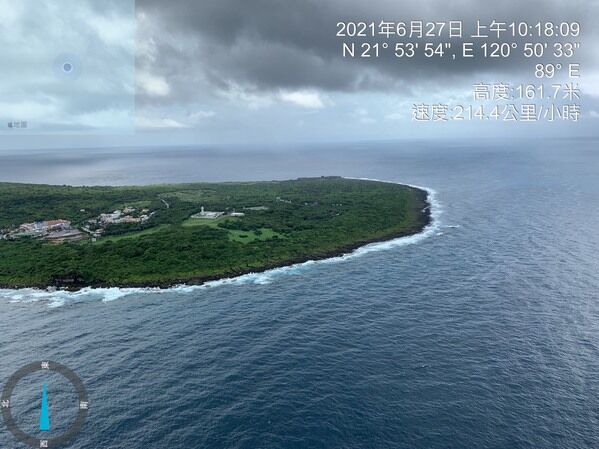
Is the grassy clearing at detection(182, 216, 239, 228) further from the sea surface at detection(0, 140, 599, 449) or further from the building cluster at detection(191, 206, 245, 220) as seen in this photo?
the sea surface at detection(0, 140, 599, 449)

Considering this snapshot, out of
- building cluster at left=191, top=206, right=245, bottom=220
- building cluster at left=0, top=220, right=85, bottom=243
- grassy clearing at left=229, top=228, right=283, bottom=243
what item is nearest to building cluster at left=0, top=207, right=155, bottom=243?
building cluster at left=0, top=220, right=85, bottom=243

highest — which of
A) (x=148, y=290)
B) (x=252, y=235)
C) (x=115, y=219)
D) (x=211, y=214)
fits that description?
(x=115, y=219)

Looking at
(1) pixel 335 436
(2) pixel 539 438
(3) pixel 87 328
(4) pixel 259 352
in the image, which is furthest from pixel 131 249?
(2) pixel 539 438

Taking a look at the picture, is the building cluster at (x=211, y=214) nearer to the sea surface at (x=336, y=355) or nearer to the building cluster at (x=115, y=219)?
the building cluster at (x=115, y=219)

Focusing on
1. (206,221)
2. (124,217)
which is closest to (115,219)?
(124,217)

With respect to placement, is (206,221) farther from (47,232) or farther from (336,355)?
(336,355)

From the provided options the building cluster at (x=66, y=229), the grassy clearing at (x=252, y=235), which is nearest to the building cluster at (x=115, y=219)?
the building cluster at (x=66, y=229)
